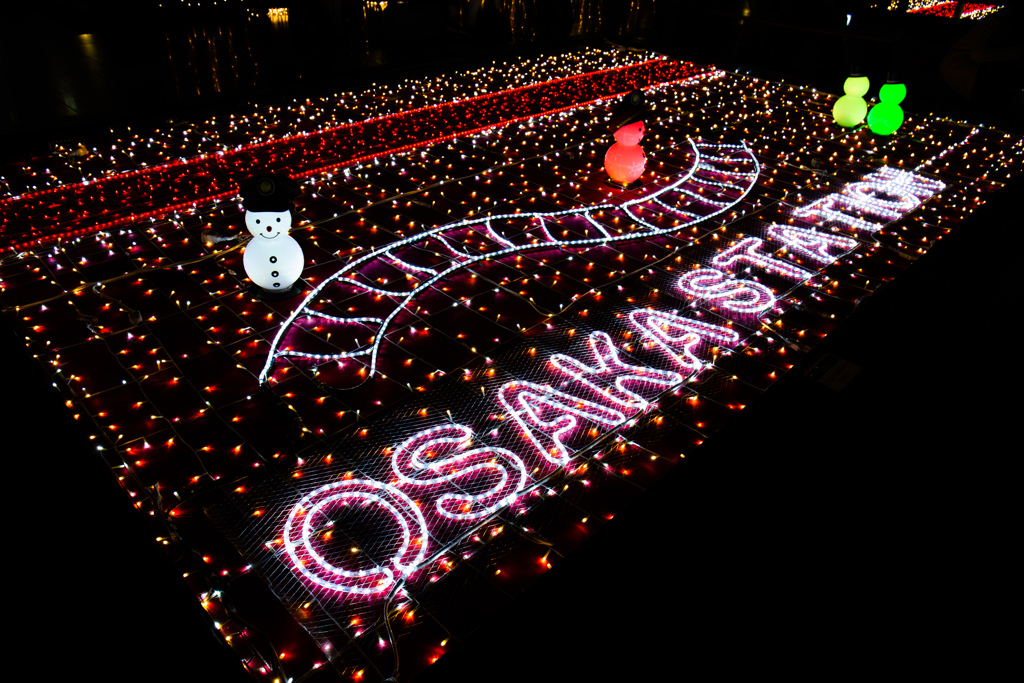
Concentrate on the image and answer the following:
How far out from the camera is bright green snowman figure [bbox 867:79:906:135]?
17.7 ft

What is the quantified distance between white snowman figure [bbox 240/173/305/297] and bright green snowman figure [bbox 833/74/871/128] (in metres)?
4.66

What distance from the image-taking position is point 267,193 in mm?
2850

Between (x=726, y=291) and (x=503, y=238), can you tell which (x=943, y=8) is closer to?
(x=726, y=291)

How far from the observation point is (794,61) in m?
7.96

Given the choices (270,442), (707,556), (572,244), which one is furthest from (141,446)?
(572,244)

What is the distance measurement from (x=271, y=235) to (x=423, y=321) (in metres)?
0.77

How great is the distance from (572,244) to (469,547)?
2.15 meters

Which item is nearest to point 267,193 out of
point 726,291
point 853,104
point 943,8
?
point 726,291

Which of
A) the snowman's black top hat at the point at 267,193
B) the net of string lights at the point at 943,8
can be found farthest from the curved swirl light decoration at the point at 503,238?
the net of string lights at the point at 943,8

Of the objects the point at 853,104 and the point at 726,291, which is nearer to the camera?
the point at 726,291

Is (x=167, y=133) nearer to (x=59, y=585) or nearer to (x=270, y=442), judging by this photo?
(x=270, y=442)

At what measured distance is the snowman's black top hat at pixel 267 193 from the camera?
9.34 ft

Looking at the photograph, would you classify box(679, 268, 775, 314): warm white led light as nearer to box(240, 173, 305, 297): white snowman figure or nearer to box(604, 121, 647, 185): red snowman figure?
box(604, 121, 647, 185): red snowman figure

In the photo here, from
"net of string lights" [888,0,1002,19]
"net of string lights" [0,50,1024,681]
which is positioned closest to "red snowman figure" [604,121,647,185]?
"net of string lights" [0,50,1024,681]
